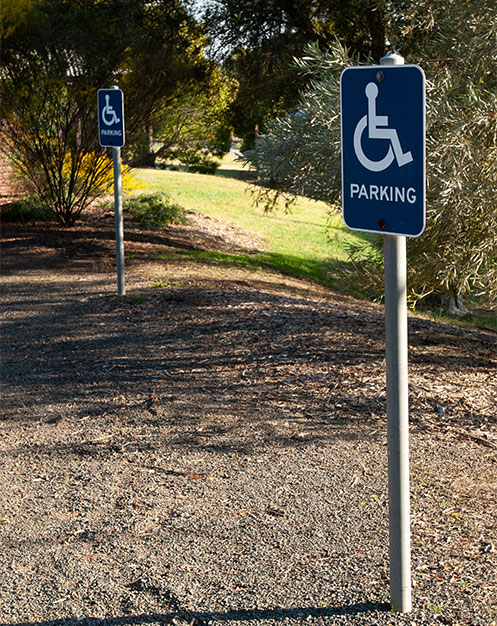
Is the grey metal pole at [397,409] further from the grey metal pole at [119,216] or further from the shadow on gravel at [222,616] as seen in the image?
the grey metal pole at [119,216]

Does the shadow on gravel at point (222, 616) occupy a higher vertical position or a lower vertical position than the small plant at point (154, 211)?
lower

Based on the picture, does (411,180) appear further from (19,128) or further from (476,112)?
(19,128)

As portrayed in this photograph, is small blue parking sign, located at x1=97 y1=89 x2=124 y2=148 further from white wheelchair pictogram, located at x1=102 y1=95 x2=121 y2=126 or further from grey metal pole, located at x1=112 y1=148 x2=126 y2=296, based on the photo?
grey metal pole, located at x1=112 y1=148 x2=126 y2=296

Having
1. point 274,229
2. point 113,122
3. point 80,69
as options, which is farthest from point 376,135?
point 274,229

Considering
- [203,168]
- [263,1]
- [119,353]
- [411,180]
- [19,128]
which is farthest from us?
[203,168]

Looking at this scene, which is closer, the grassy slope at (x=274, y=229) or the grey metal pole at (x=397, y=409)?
the grey metal pole at (x=397, y=409)

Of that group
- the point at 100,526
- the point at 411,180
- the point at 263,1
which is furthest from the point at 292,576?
the point at 263,1

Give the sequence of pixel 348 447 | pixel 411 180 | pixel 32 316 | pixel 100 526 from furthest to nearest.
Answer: pixel 32 316 → pixel 348 447 → pixel 100 526 → pixel 411 180

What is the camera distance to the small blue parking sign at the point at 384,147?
2.62 m

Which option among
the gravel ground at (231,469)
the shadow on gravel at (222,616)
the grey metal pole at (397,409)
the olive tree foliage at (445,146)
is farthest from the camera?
the olive tree foliage at (445,146)

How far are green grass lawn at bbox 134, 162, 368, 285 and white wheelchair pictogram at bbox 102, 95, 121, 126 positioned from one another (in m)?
4.28

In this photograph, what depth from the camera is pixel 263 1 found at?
38.3 feet

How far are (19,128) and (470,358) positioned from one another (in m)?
8.95

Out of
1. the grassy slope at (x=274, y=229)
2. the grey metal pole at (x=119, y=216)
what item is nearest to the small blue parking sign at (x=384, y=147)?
the grey metal pole at (x=119, y=216)
